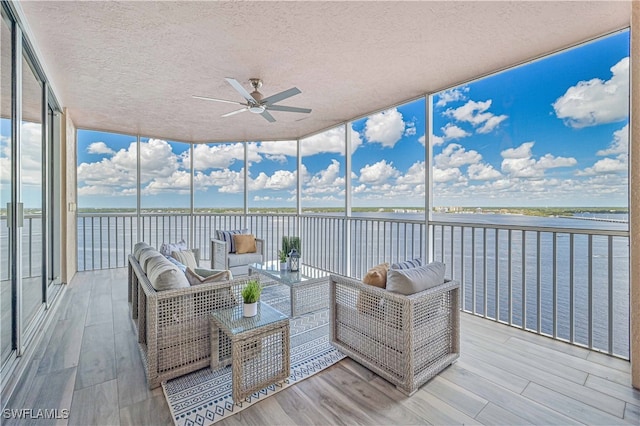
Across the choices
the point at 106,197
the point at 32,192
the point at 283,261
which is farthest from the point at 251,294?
the point at 106,197

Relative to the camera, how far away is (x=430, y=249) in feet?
12.4

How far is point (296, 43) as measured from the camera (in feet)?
8.48

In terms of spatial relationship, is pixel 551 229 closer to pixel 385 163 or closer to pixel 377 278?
pixel 377 278

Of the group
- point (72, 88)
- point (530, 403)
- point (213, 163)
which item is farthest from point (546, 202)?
point (213, 163)

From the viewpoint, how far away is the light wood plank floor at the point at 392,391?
167cm

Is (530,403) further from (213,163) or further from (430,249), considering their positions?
(213,163)

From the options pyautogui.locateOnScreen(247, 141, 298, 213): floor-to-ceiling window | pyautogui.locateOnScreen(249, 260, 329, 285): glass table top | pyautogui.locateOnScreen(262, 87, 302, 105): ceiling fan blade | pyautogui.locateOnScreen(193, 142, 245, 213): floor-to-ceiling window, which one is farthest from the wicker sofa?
pyautogui.locateOnScreen(193, 142, 245, 213): floor-to-ceiling window

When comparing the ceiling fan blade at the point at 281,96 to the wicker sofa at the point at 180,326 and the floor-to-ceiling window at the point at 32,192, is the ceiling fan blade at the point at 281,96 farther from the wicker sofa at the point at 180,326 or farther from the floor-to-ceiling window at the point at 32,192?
the floor-to-ceiling window at the point at 32,192

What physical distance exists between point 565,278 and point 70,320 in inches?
202

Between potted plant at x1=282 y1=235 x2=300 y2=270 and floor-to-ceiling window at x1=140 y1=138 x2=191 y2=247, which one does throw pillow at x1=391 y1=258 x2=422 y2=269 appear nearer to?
potted plant at x1=282 y1=235 x2=300 y2=270

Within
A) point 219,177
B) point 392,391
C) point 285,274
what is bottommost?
point 392,391

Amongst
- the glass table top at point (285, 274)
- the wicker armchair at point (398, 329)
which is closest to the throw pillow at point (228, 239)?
the glass table top at point (285, 274)

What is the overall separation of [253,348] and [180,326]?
0.61 meters

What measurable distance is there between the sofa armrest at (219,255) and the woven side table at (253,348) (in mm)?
2464
